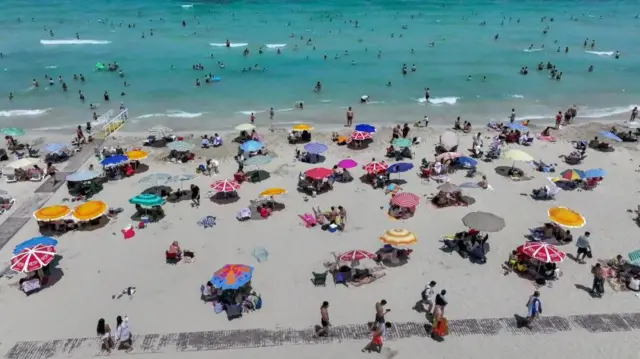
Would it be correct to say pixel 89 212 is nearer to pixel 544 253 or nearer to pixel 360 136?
pixel 360 136

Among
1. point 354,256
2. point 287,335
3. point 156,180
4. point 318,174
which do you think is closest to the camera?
point 287,335

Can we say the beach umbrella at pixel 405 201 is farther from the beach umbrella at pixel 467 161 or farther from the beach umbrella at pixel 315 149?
the beach umbrella at pixel 315 149

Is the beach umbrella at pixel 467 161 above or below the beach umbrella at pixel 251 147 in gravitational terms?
below

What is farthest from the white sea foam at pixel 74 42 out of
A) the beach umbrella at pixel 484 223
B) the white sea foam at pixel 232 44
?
the beach umbrella at pixel 484 223

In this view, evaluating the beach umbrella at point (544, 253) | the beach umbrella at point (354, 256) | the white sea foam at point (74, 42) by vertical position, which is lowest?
the beach umbrella at point (354, 256)

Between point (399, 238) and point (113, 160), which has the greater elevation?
point (113, 160)

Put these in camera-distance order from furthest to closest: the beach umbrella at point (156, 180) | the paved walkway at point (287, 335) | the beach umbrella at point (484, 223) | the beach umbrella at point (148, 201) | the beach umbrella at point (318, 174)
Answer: the beach umbrella at point (318, 174), the beach umbrella at point (156, 180), the beach umbrella at point (148, 201), the beach umbrella at point (484, 223), the paved walkway at point (287, 335)

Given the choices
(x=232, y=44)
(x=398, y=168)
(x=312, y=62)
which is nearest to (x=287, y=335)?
(x=398, y=168)

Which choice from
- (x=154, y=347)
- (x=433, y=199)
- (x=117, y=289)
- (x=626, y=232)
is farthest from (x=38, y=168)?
(x=626, y=232)

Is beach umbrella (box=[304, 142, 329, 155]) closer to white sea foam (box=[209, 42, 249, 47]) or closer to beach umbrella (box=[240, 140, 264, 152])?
beach umbrella (box=[240, 140, 264, 152])
